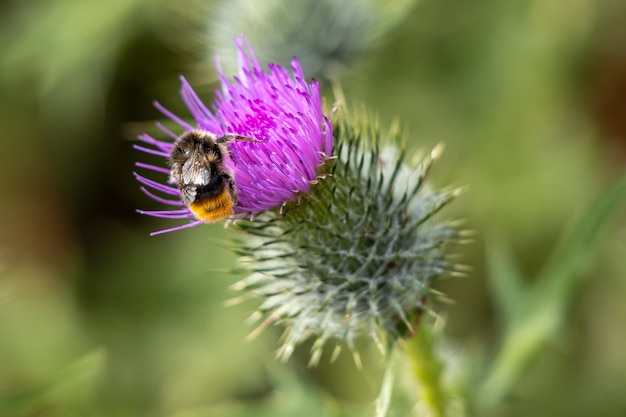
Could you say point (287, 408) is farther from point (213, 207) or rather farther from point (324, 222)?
point (213, 207)

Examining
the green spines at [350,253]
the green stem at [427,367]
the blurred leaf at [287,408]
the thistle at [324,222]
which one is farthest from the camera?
the blurred leaf at [287,408]

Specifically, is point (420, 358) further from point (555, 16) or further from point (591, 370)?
point (555, 16)

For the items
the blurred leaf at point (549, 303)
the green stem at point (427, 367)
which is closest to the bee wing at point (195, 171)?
the green stem at point (427, 367)

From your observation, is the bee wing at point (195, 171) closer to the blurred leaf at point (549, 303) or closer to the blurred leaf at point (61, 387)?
the blurred leaf at point (61, 387)

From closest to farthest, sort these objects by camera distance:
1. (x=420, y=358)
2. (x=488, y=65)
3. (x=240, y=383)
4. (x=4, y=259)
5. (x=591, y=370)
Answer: (x=420, y=358) < (x=591, y=370) < (x=240, y=383) < (x=488, y=65) < (x=4, y=259)

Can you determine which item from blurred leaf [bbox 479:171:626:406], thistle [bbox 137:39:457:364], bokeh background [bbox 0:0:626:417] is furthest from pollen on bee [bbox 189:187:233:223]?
bokeh background [bbox 0:0:626:417]

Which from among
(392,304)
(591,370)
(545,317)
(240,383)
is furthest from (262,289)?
(591,370)
